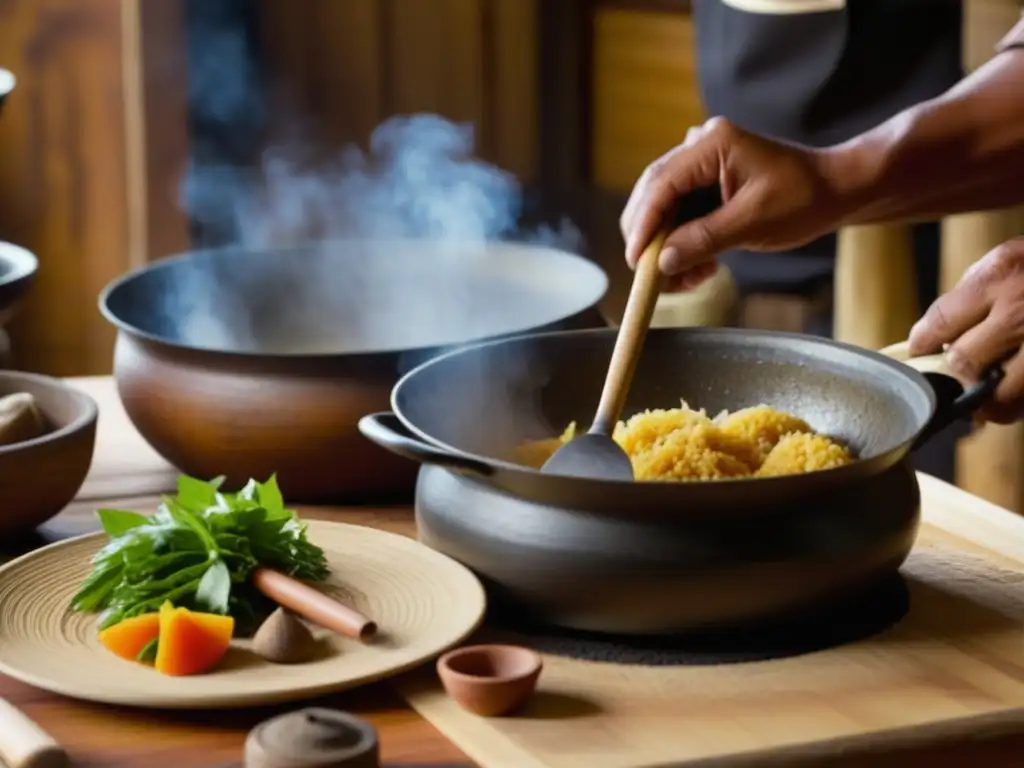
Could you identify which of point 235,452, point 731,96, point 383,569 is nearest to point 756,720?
point 383,569

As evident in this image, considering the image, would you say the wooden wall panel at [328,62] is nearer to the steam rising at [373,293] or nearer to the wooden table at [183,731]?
the steam rising at [373,293]

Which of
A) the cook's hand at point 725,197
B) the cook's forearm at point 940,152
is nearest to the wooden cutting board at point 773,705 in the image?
the cook's hand at point 725,197

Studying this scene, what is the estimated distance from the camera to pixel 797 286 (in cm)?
309

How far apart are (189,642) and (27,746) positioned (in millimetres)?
153

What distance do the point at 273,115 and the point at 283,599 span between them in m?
2.61

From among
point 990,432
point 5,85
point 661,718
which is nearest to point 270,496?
point 661,718

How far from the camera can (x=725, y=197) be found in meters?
1.63

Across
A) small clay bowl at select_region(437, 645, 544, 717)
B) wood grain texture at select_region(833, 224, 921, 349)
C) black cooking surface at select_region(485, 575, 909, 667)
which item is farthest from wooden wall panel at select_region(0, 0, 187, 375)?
small clay bowl at select_region(437, 645, 544, 717)

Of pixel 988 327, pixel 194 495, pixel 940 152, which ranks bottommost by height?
pixel 194 495

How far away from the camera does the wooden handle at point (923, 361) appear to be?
1505mm

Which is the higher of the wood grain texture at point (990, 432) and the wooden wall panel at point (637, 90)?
the wooden wall panel at point (637, 90)

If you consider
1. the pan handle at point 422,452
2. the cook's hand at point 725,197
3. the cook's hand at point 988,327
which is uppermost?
the cook's hand at point 725,197

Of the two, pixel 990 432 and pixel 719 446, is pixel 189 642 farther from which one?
pixel 990 432

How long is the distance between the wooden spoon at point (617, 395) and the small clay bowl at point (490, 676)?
154 mm
